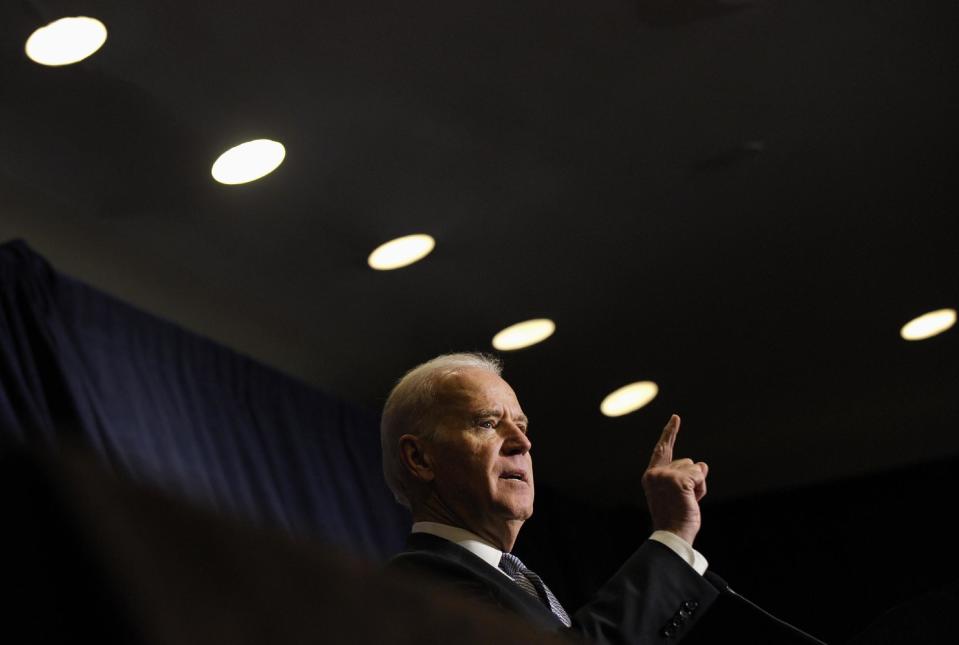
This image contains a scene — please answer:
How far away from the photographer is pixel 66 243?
3.34 metres

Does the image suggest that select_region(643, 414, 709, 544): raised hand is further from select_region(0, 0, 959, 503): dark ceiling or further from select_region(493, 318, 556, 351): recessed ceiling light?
select_region(493, 318, 556, 351): recessed ceiling light

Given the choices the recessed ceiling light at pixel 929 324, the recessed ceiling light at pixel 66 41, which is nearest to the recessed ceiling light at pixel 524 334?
the recessed ceiling light at pixel 929 324

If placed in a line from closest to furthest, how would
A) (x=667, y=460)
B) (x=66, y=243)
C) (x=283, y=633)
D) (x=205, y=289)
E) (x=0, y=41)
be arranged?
(x=283, y=633), (x=667, y=460), (x=0, y=41), (x=66, y=243), (x=205, y=289)

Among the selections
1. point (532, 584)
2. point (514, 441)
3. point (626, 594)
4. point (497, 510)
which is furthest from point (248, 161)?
point (626, 594)

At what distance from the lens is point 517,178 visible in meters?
3.39

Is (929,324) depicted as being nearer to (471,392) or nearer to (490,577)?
(471,392)

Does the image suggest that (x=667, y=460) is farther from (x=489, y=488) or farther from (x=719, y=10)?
(x=719, y=10)

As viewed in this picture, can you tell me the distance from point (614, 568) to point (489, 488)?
388 centimetres

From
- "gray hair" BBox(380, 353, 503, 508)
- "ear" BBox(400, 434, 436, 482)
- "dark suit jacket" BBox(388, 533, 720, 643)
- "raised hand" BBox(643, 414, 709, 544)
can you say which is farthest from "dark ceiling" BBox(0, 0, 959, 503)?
"dark suit jacket" BBox(388, 533, 720, 643)

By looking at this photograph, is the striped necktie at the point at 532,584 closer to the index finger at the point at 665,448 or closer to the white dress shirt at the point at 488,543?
the white dress shirt at the point at 488,543

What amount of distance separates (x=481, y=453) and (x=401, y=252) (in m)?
1.67

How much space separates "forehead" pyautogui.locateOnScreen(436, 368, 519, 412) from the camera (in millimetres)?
2061

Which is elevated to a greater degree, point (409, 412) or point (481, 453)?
point (409, 412)

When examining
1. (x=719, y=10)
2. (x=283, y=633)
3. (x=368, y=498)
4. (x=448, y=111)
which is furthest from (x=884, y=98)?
(x=283, y=633)
